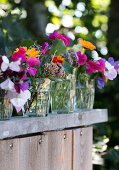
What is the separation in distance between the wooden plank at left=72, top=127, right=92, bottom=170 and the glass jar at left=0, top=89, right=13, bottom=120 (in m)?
0.40

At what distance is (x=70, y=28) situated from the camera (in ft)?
11.2

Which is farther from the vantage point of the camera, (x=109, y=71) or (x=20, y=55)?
(x=109, y=71)

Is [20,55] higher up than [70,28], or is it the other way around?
[70,28]

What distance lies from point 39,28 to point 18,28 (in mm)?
672

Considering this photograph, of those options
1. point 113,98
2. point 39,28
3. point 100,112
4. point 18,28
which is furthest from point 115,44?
point 100,112

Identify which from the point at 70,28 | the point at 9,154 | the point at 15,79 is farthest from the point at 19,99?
the point at 70,28

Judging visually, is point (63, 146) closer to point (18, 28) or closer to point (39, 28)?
point (18, 28)

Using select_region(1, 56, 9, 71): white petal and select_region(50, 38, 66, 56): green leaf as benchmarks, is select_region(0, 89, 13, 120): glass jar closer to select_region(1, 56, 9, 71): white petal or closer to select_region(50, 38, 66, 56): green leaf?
select_region(1, 56, 9, 71): white petal

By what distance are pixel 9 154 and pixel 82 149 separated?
1.63ft

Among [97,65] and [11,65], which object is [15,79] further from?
[97,65]

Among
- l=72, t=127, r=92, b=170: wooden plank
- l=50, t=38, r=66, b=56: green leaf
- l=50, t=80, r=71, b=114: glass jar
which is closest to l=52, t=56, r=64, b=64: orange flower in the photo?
l=50, t=38, r=66, b=56: green leaf

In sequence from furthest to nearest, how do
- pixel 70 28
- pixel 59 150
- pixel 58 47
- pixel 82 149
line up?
pixel 70 28 < pixel 82 149 < pixel 59 150 < pixel 58 47

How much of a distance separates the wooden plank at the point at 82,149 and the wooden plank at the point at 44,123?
0.14 feet

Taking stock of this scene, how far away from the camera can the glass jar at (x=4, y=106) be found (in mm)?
1116
